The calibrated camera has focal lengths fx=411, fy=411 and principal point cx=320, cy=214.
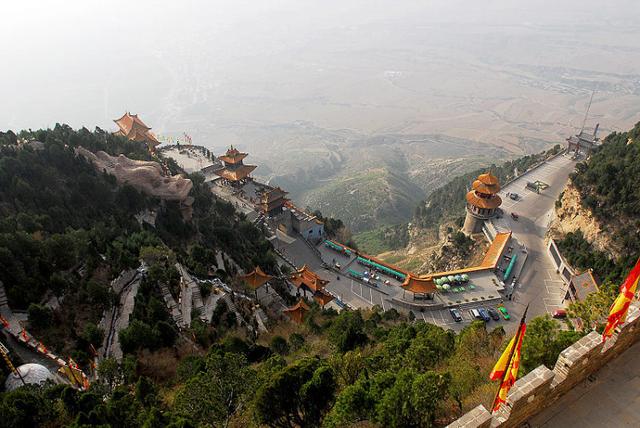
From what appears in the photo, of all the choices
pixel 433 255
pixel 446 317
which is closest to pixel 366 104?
pixel 433 255

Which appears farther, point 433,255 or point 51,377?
point 433,255

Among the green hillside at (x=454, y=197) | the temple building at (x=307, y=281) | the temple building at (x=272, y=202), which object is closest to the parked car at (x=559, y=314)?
the temple building at (x=307, y=281)

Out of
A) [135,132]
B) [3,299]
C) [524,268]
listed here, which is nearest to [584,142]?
[524,268]

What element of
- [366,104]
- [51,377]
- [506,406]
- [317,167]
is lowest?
[317,167]

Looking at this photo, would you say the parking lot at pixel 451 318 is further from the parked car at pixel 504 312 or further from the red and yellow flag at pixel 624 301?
the red and yellow flag at pixel 624 301

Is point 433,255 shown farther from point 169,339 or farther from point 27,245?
point 27,245

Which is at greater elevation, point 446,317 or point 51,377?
point 51,377

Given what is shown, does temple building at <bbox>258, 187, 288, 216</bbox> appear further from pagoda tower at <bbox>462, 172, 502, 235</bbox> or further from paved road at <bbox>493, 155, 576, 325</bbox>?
paved road at <bbox>493, 155, 576, 325</bbox>
